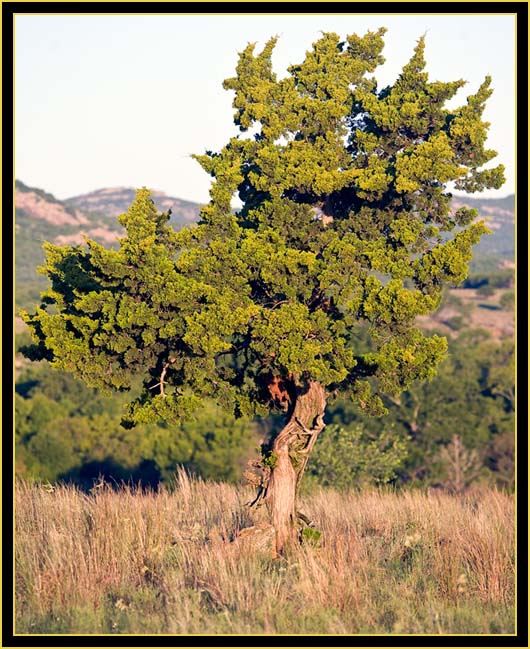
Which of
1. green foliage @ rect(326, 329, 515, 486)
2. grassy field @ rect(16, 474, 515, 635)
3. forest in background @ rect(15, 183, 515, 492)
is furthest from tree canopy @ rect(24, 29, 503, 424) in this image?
green foliage @ rect(326, 329, 515, 486)

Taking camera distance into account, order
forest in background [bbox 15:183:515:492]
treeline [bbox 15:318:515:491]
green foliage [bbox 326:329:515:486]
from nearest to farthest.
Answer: green foliage [bbox 326:329:515:486], forest in background [bbox 15:183:515:492], treeline [bbox 15:318:515:491]

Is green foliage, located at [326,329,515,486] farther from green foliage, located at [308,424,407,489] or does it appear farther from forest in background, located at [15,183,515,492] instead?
green foliage, located at [308,424,407,489]

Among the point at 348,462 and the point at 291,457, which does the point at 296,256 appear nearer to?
the point at 291,457

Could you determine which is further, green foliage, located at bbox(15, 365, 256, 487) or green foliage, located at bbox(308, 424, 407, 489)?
green foliage, located at bbox(15, 365, 256, 487)

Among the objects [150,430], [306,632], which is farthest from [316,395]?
[150,430]

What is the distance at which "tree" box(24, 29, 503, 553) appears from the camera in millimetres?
17078

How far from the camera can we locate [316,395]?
62.6 feet

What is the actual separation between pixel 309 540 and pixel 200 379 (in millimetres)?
3869

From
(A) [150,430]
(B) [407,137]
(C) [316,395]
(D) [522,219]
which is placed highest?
(B) [407,137]

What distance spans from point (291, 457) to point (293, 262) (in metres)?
4.14

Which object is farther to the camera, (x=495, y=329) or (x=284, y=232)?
(x=495, y=329)

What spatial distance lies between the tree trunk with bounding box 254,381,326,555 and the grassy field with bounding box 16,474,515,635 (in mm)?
744

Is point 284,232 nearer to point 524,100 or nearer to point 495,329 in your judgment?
point 524,100

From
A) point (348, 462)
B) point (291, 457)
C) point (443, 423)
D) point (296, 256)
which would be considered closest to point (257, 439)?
point (443, 423)
